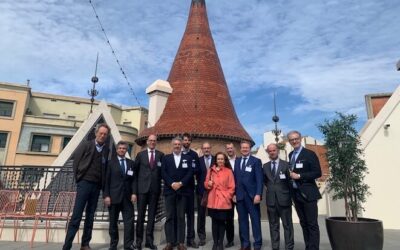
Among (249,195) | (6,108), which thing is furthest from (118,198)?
(6,108)

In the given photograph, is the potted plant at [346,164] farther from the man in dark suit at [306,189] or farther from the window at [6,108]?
the window at [6,108]

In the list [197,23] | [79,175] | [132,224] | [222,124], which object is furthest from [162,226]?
[197,23]

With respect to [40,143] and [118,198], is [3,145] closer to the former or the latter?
[40,143]

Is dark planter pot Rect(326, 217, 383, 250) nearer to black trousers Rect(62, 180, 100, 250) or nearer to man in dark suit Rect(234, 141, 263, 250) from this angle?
man in dark suit Rect(234, 141, 263, 250)

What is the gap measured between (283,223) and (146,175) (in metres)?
2.46

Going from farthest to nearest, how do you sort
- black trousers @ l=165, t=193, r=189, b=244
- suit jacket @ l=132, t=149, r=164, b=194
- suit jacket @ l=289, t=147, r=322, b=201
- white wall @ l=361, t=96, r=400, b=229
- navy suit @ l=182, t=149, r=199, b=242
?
1. white wall @ l=361, t=96, r=400, b=229
2. navy suit @ l=182, t=149, r=199, b=242
3. suit jacket @ l=132, t=149, r=164, b=194
4. black trousers @ l=165, t=193, r=189, b=244
5. suit jacket @ l=289, t=147, r=322, b=201

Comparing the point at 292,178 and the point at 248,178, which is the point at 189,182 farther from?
the point at 292,178

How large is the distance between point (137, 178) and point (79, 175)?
95cm

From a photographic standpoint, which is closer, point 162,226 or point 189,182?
point 189,182

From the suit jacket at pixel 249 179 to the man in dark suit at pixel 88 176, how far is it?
2.23 metres

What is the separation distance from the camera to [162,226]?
5.54 meters

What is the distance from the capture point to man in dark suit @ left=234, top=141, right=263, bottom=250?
4.93m

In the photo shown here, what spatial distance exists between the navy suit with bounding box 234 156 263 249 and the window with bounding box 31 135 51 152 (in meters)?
31.0

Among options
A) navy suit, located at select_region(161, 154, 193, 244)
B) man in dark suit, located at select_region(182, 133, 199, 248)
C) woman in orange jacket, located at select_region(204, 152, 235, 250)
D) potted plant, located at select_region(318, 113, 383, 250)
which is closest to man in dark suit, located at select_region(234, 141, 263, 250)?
woman in orange jacket, located at select_region(204, 152, 235, 250)
